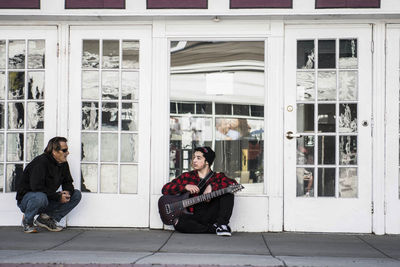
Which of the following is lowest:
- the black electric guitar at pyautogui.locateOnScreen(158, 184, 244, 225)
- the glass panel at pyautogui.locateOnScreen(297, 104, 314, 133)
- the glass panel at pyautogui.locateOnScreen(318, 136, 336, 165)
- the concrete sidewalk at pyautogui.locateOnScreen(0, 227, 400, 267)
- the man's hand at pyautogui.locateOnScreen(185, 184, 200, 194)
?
the concrete sidewalk at pyautogui.locateOnScreen(0, 227, 400, 267)

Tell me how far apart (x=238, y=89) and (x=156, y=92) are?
3.53 ft

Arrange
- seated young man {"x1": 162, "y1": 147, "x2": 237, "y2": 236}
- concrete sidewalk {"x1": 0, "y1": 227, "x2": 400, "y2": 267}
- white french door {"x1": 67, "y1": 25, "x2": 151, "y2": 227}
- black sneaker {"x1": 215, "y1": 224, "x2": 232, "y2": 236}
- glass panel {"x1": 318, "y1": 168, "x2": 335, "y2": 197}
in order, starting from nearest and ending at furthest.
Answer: concrete sidewalk {"x1": 0, "y1": 227, "x2": 400, "y2": 267}, black sneaker {"x1": 215, "y1": 224, "x2": 232, "y2": 236}, seated young man {"x1": 162, "y1": 147, "x2": 237, "y2": 236}, glass panel {"x1": 318, "y1": 168, "x2": 335, "y2": 197}, white french door {"x1": 67, "y1": 25, "x2": 151, "y2": 227}

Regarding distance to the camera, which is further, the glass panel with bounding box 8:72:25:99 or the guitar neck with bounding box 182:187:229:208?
the glass panel with bounding box 8:72:25:99

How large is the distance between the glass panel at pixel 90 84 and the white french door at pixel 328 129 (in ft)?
8.15

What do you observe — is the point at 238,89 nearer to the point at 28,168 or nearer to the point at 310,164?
the point at 310,164

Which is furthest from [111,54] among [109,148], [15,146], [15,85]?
[15,146]

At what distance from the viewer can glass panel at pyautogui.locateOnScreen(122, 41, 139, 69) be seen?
6.69 m

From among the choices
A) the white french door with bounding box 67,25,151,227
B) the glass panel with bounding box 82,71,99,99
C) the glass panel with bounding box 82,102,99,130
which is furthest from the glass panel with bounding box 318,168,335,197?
the glass panel with bounding box 82,71,99,99

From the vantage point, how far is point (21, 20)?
6.69 m

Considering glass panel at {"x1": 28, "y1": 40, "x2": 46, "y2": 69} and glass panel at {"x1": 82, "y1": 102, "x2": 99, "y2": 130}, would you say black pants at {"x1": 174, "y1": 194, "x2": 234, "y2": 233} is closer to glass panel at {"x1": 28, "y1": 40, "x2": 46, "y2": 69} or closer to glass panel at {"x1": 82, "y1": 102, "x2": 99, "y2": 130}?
glass panel at {"x1": 82, "y1": 102, "x2": 99, "y2": 130}

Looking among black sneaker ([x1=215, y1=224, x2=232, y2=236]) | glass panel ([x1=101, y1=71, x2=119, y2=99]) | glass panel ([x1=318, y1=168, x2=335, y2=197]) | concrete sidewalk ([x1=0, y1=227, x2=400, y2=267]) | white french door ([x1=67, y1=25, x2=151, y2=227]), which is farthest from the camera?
glass panel ([x1=101, y1=71, x2=119, y2=99])

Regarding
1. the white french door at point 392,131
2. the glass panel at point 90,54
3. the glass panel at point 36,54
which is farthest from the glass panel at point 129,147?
the white french door at point 392,131

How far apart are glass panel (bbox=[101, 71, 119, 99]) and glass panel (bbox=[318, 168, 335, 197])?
2.85 metres

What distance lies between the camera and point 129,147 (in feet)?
21.9
